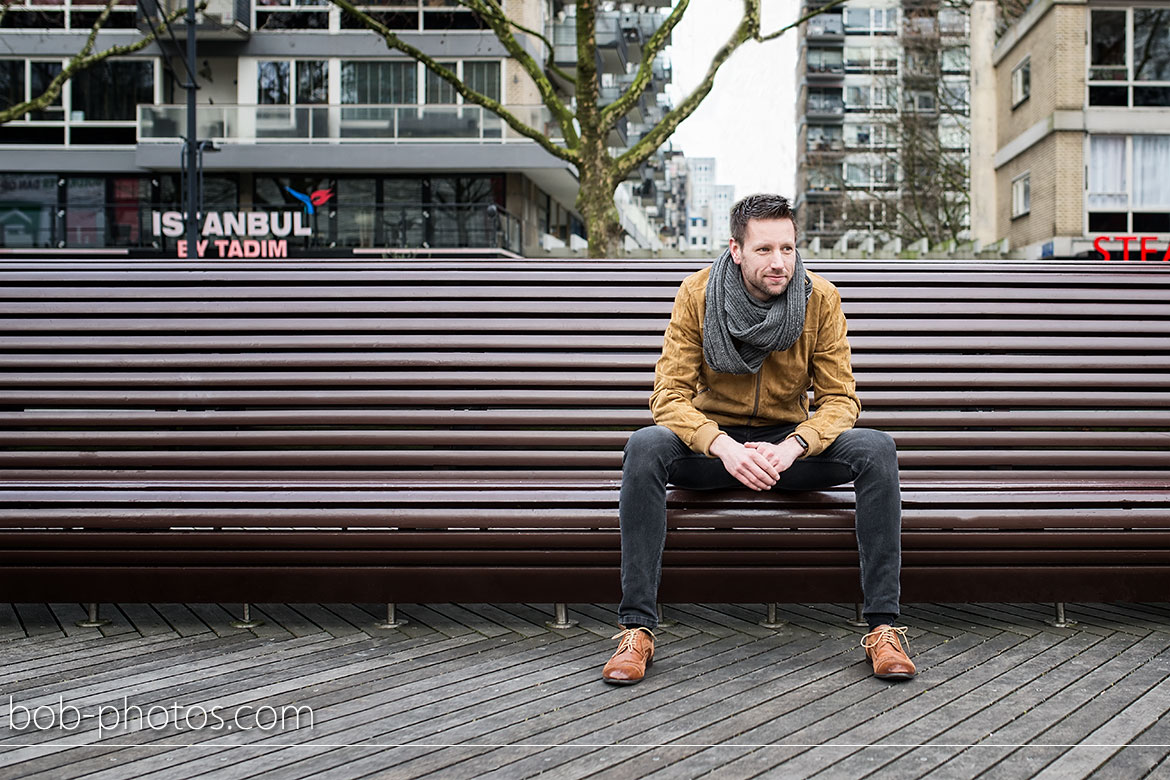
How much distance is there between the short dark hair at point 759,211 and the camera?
368 centimetres

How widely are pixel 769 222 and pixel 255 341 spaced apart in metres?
2.07

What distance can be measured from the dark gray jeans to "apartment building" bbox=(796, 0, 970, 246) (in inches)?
536

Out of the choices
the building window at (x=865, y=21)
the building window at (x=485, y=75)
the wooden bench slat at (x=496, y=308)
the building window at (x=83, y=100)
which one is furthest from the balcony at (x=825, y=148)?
the wooden bench slat at (x=496, y=308)

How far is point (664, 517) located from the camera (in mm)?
3641

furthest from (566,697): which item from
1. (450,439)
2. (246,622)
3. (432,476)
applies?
(246,622)

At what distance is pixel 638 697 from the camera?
3250 millimetres

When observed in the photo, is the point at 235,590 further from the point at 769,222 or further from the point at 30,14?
the point at 30,14

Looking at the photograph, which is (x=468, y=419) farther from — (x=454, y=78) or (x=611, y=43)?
(x=611, y=43)

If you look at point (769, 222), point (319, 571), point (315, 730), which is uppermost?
point (769, 222)

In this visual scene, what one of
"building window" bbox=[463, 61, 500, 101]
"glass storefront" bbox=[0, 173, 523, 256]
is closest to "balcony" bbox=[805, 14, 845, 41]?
"building window" bbox=[463, 61, 500, 101]

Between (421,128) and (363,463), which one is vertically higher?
(421,128)

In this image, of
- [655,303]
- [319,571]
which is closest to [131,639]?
[319,571]

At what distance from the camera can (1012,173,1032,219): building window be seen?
28328 mm

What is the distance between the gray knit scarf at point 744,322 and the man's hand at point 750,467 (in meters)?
0.33
